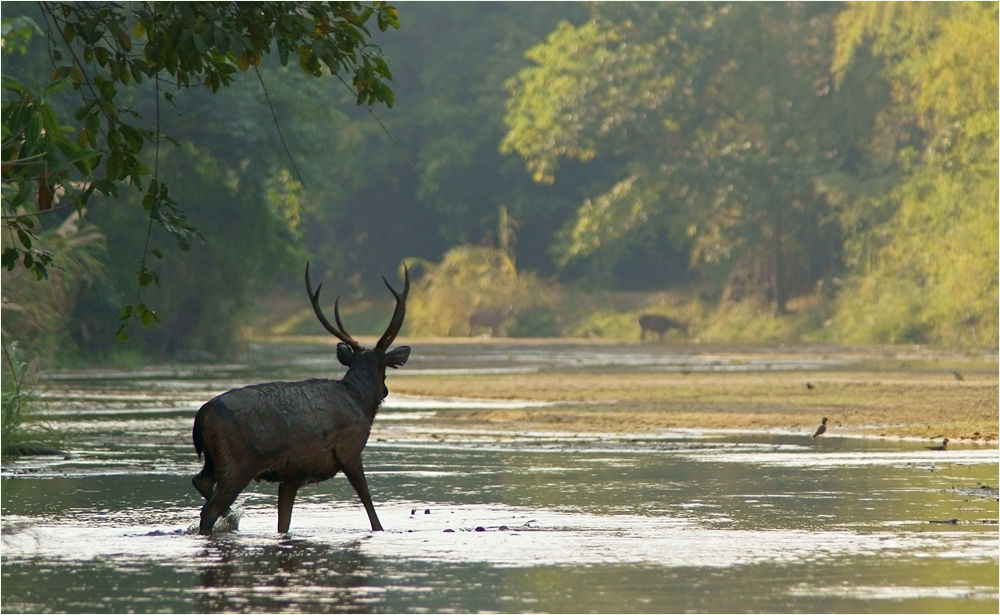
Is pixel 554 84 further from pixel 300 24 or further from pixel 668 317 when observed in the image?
pixel 300 24

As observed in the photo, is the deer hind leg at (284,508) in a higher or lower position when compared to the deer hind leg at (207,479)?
lower

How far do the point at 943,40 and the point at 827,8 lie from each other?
13568 millimetres

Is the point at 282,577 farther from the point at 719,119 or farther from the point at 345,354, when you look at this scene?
the point at 719,119

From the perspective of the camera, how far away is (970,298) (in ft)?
143

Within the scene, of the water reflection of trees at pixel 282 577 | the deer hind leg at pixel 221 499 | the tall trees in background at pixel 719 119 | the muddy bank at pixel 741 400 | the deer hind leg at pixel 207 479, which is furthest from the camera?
the tall trees in background at pixel 719 119

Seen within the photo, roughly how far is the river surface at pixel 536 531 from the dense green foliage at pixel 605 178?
48.9 ft

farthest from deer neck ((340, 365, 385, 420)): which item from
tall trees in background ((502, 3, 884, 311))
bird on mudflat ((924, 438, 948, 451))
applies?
tall trees in background ((502, 3, 884, 311))

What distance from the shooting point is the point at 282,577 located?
27.7 ft

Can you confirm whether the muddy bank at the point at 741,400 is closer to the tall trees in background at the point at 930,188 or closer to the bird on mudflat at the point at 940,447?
the bird on mudflat at the point at 940,447

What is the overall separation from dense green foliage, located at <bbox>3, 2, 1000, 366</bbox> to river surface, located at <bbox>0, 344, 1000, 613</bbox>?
14910 mm

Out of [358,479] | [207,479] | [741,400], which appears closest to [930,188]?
[741,400]

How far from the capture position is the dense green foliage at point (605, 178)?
36500 mm

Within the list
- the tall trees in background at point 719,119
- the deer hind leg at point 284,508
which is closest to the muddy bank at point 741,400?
the deer hind leg at point 284,508

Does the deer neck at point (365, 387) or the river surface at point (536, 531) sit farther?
the deer neck at point (365, 387)
